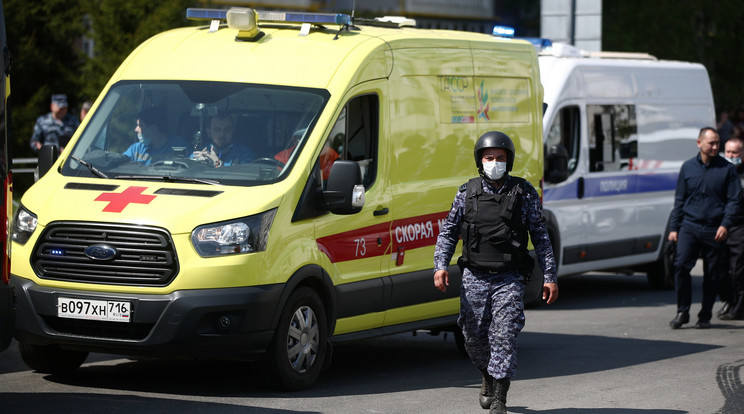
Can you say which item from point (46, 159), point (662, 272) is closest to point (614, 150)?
point (662, 272)

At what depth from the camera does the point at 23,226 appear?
9023 mm

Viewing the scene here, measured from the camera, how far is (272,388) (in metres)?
9.13

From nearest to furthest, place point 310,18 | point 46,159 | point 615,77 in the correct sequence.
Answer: point 46,159
point 310,18
point 615,77

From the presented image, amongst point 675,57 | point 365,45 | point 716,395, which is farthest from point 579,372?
point 675,57

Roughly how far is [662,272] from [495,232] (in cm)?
973

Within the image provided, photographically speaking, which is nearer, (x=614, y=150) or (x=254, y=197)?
(x=254, y=197)

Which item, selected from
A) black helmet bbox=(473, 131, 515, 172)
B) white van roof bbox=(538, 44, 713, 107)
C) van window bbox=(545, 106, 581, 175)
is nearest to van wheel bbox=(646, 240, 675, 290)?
white van roof bbox=(538, 44, 713, 107)

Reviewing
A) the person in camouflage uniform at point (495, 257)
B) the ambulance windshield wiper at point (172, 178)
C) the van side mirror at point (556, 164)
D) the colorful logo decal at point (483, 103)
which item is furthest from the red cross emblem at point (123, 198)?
the van side mirror at point (556, 164)

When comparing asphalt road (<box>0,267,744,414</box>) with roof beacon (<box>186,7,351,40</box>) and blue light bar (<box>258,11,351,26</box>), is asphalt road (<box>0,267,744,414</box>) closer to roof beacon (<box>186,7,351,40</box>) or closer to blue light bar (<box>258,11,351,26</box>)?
roof beacon (<box>186,7,351,40</box>)

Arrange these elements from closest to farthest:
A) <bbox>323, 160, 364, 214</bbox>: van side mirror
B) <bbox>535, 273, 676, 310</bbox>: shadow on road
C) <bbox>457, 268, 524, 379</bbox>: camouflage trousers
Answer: <bbox>457, 268, 524, 379</bbox>: camouflage trousers
<bbox>323, 160, 364, 214</bbox>: van side mirror
<bbox>535, 273, 676, 310</bbox>: shadow on road

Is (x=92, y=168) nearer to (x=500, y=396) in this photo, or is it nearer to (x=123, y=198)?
(x=123, y=198)

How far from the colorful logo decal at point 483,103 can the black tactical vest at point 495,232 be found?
2947 mm

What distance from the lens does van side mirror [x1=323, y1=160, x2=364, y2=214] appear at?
909cm

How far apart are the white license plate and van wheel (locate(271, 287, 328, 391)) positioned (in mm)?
969
